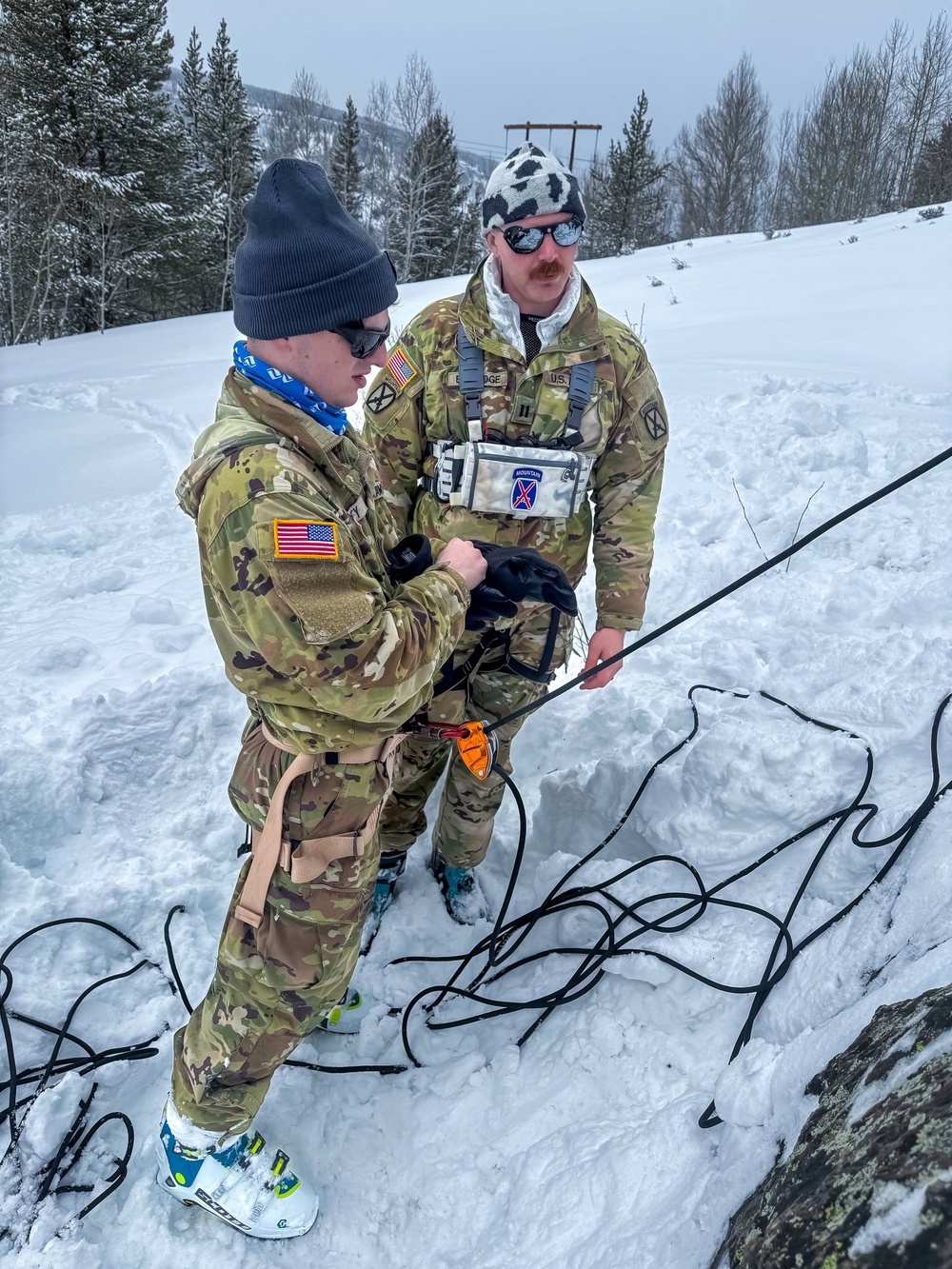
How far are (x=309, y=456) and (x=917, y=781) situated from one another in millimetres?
1931

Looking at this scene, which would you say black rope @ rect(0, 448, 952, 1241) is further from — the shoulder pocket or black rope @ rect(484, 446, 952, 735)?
the shoulder pocket

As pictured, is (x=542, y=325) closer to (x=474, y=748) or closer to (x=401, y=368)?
(x=401, y=368)

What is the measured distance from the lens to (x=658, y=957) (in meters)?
2.16

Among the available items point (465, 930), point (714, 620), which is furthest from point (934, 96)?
point (465, 930)

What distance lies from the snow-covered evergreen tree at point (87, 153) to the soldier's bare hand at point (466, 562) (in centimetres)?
1994

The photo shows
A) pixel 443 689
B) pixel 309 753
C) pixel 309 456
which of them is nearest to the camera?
pixel 309 456

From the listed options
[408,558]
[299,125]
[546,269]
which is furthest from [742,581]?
[299,125]

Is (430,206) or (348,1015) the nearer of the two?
(348,1015)

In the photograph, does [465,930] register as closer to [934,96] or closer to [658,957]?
[658,957]

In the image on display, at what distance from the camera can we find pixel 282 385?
4.68 feet

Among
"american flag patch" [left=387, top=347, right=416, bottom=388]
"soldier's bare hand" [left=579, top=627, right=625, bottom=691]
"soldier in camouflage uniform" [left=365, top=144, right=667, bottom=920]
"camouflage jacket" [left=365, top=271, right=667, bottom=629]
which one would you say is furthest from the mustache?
"soldier's bare hand" [left=579, top=627, right=625, bottom=691]

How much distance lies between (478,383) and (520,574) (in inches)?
27.9

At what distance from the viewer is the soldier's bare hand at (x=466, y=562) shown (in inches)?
64.1

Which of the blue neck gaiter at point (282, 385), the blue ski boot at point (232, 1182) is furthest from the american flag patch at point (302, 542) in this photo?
the blue ski boot at point (232, 1182)
